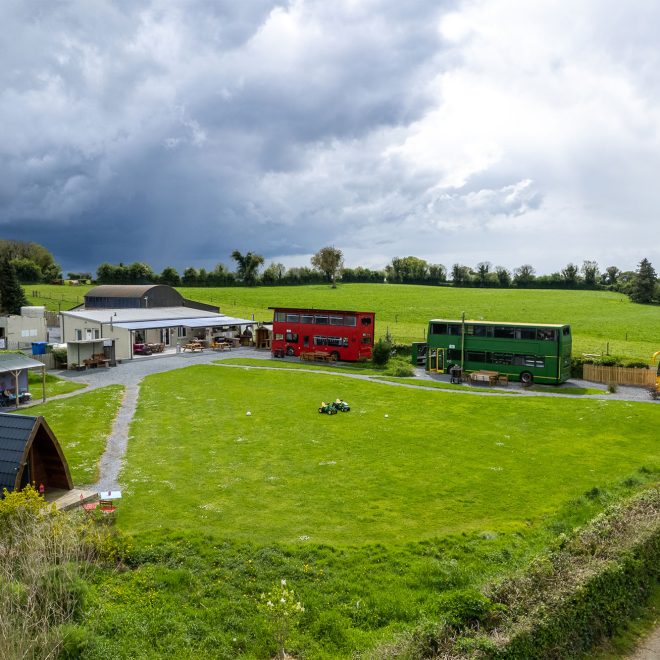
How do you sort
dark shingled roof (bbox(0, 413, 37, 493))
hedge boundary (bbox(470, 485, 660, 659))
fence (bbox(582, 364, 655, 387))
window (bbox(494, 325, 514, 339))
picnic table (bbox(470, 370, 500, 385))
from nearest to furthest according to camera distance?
hedge boundary (bbox(470, 485, 660, 659)) → dark shingled roof (bbox(0, 413, 37, 493)) → fence (bbox(582, 364, 655, 387)) → picnic table (bbox(470, 370, 500, 385)) → window (bbox(494, 325, 514, 339))

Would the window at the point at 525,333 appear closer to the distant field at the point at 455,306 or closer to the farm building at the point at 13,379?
the distant field at the point at 455,306

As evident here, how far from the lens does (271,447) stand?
24391 mm

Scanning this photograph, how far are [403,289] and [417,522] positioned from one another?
118 metres

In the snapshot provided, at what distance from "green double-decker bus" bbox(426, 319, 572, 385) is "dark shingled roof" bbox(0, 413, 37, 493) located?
35.2 metres

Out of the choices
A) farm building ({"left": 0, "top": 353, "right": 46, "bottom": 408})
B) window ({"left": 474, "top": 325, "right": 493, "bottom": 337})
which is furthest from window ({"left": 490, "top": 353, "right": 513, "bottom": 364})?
farm building ({"left": 0, "top": 353, "right": 46, "bottom": 408})

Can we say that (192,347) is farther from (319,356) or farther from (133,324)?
(319,356)

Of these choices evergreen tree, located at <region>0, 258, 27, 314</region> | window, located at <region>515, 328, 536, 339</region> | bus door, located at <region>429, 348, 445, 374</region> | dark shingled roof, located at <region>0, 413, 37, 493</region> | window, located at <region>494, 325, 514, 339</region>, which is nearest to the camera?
dark shingled roof, located at <region>0, 413, 37, 493</region>

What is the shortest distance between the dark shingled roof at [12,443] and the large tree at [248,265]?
11988cm

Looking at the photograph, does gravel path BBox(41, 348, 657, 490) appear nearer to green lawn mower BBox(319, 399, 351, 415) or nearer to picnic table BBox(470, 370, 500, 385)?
picnic table BBox(470, 370, 500, 385)

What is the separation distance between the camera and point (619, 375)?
42688mm

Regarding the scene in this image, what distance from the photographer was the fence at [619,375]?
41.7 metres

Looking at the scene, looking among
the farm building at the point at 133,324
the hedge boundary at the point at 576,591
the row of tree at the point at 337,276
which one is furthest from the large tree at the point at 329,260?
the hedge boundary at the point at 576,591

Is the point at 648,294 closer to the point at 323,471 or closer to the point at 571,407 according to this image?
the point at 571,407

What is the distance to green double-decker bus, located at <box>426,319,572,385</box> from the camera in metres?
41.5
